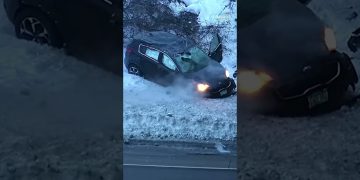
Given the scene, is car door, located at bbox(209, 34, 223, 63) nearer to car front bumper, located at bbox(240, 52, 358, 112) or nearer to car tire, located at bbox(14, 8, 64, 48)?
car front bumper, located at bbox(240, 52, 358, 112)

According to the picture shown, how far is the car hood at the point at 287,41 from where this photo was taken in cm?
584

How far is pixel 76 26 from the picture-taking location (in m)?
6.01

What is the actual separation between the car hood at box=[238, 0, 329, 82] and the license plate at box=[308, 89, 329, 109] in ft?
0.86

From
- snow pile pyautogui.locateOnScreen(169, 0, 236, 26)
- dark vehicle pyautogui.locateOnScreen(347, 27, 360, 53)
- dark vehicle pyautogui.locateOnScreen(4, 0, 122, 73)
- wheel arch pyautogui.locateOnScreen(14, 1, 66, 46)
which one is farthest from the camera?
wheel arch pyautogui.locateOnScreen(14, 1, 66, 46)

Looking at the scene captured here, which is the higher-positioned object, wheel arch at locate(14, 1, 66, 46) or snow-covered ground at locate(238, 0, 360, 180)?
wheel arch at locate(14, 1, 66, 46)

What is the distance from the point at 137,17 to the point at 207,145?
4.41 ft

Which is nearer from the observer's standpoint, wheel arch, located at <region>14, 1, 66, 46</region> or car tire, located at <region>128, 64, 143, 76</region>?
car tire, located at <region>128, 64, 143, 76</region>

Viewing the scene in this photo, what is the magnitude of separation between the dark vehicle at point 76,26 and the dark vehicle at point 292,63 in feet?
4.14

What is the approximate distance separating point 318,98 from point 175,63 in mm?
1383

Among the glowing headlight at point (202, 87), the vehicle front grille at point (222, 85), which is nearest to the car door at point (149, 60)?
the glowing headlight at point (202, 87)

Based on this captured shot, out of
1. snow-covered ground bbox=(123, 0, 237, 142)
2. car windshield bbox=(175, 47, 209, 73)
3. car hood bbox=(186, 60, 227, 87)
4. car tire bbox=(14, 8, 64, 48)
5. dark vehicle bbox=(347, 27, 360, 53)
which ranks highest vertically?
car tire bbox=(14, 8, 64, 48)

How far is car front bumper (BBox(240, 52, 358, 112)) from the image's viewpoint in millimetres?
5859

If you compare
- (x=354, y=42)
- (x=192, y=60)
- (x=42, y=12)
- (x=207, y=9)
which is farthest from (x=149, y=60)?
(x=354, y=42)

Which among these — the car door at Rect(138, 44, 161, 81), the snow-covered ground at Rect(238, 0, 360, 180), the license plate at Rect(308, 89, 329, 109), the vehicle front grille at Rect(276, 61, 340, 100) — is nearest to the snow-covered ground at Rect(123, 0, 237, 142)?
the car door at Rect(138, 44, 161, 81)
